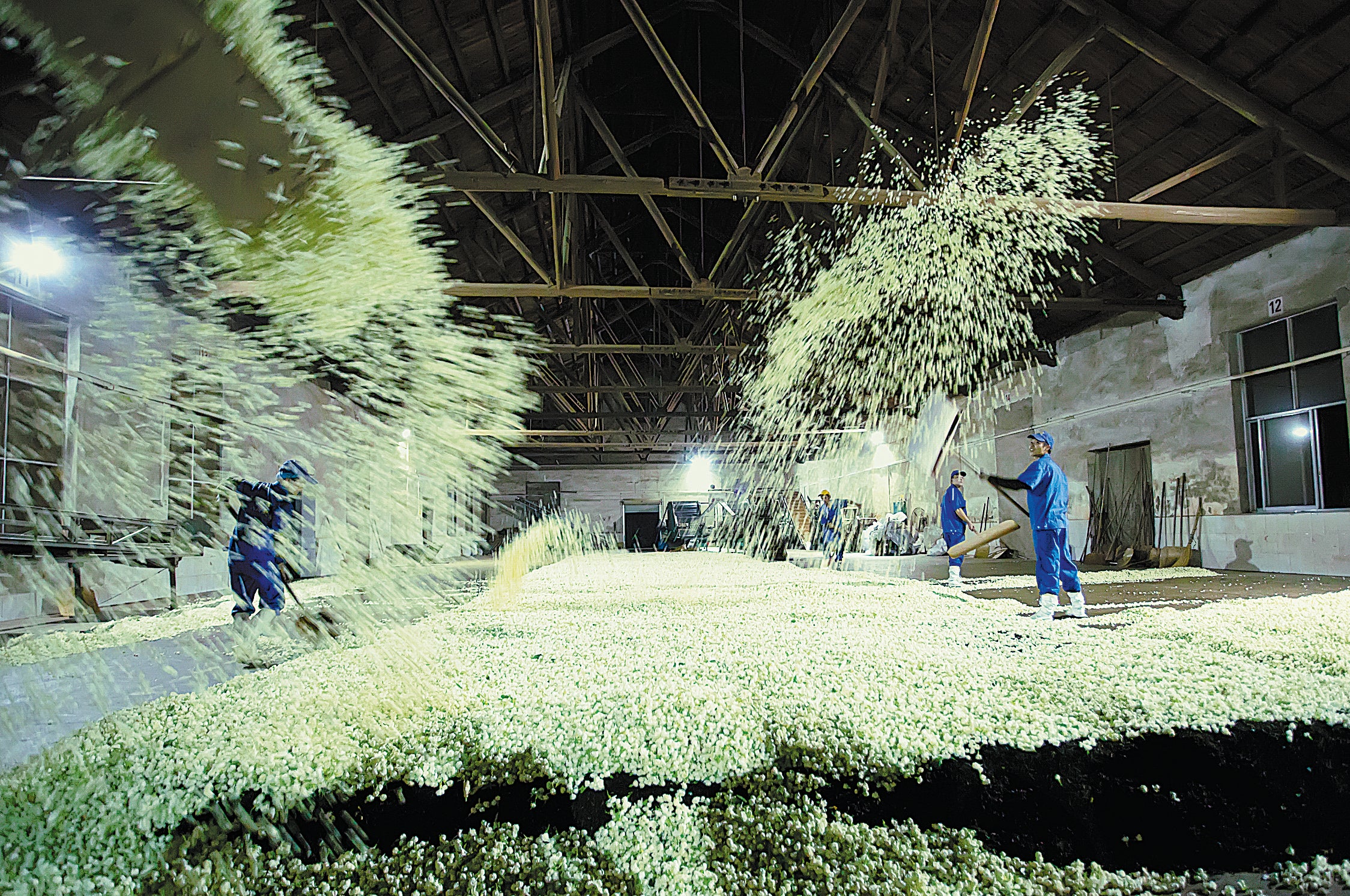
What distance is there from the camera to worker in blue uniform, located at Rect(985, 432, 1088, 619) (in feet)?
14.9

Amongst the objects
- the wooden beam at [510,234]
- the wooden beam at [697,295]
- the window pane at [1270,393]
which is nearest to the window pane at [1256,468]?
the window pane at [1270,393]

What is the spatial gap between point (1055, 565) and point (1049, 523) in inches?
11.3

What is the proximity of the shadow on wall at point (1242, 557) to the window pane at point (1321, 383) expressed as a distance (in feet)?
4.89

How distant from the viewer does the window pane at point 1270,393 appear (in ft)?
23.4

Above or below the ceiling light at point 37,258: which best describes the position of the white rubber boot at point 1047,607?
below

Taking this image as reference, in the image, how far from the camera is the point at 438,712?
2.30m

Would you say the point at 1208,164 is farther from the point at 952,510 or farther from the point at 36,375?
the point at 36,375

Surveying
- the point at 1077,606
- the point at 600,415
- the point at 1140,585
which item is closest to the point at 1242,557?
the point at 1140,585

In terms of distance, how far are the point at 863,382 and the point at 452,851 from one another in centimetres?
1131

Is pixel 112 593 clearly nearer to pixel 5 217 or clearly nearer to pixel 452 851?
pixel 5 217

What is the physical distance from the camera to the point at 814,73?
561 centimetres

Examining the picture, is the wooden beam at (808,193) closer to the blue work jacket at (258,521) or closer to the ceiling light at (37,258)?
the blue work jacket at (258,521)

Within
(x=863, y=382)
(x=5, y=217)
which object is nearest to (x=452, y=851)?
(x=5, y=217)

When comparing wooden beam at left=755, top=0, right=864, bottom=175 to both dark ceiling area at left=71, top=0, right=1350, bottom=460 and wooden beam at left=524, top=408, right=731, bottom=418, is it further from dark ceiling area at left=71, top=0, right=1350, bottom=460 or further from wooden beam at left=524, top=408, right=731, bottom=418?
wooden beam at left=524, top=408, right=731, bottom=418
